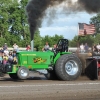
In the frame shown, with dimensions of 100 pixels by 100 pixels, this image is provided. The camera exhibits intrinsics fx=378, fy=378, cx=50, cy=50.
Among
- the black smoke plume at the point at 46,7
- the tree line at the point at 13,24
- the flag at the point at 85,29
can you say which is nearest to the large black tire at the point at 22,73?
the black smoke plume at the point at 46,7

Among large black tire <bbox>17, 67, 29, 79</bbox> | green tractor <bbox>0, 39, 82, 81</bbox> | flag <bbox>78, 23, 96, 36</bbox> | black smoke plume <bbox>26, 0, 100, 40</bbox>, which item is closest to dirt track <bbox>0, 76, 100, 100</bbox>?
large black tire <bbox>17, 67, 29, 79</bbox>

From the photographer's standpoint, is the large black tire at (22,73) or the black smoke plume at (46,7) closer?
the large black tire at (22,73)

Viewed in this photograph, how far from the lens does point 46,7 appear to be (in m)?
16.5

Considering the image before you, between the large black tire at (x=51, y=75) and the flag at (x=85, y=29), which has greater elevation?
the flag at (x=85, y=29)

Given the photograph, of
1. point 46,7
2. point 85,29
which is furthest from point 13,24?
point 46,7

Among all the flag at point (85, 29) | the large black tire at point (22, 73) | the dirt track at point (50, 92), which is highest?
the flag at point (85, 29)

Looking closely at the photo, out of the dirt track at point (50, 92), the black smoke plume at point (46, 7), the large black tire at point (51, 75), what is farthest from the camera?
→ the black smoke plume at point (46, 7)

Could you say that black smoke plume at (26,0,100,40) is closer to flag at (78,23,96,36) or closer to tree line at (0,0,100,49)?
flag at (78,23,96,36)

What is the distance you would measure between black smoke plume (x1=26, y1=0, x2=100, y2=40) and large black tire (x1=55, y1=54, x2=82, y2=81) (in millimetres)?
2140

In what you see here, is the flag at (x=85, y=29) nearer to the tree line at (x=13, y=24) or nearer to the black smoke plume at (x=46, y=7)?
the black smoke plume at (x=46, y=7)

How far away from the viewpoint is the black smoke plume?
633 inches

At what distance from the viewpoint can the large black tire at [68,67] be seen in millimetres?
14461

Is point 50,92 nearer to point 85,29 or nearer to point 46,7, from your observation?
point 46,7

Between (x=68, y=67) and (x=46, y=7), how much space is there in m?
3.14
